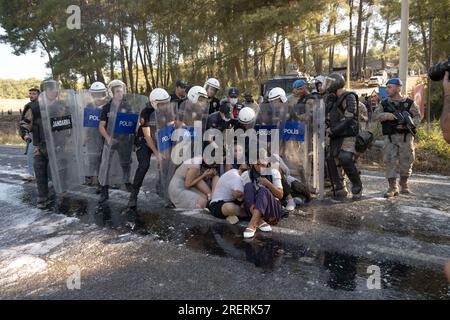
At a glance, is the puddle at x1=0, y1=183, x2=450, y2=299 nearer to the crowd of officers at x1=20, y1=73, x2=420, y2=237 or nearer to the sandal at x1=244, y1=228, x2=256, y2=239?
the sandal at x1=244, y1=228, x2=256, y2=239

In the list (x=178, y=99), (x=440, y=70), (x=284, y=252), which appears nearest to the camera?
(x=440, y=70)

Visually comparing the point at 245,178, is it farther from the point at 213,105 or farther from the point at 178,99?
the point at 213,105

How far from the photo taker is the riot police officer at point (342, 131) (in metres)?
5.81

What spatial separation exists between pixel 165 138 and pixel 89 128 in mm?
1643

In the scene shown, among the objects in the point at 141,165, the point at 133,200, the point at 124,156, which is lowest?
the point at 133,200

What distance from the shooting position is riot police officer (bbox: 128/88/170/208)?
5.57 m

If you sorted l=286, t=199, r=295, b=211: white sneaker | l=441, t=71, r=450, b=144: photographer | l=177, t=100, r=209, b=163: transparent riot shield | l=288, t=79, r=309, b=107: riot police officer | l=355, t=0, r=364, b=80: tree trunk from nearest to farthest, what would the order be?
l=441, t=71, r=450, b=144: photographer → l=286, t=199, r=295, b=211: white sneaker → l=177, t=100, r=209, b=163: transparent riot shield → l=288, t=79, r=309, b=107: riot police officer → l=355, t=0, r=364, b=80: tree trunk

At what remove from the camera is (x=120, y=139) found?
6.10 m

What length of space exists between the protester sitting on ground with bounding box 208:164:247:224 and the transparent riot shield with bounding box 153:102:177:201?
3.46ft

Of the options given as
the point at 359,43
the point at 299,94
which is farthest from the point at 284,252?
the point at 359,43

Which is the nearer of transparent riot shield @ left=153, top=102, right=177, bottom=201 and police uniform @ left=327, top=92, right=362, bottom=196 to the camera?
transparent riot shield @ left=153, top=102, right=177, bottom=201

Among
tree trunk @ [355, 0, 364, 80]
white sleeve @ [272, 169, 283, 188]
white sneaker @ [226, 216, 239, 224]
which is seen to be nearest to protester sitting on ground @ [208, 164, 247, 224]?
white sneaker @ [226, 216, 239, 224]
